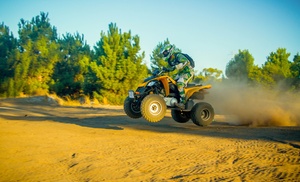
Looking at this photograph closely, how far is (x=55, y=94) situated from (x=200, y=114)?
2794 centimetres

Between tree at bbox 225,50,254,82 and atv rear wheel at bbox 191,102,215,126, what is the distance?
38732 millimetres

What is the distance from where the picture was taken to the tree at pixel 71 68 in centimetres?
3422

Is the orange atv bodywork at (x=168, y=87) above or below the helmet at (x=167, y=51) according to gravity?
below

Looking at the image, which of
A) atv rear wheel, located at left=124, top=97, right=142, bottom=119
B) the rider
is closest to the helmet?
the rider

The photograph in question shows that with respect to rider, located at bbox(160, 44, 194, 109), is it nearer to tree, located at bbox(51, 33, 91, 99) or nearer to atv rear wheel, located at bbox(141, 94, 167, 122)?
atv rear wheel, located at bbox(141, 94, 167, 122)

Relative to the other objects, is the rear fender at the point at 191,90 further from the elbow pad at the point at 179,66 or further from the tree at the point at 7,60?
the tree at the point at 7,60

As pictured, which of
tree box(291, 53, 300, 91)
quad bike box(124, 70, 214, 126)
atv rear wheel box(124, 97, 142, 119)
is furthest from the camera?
tree box(291, 53, 300, 91)

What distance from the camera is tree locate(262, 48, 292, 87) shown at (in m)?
39.0

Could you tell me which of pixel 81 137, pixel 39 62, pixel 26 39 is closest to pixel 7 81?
pixel 39 62

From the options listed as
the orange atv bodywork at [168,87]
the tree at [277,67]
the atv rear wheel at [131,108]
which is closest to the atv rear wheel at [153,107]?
the orange atv bodywork at [168,87]

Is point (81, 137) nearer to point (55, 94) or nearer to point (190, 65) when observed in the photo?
point (190, 65)

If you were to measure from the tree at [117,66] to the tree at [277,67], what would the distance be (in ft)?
70.7

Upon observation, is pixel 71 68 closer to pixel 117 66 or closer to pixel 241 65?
pixel 117 66

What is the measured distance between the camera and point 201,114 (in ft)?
30.8
